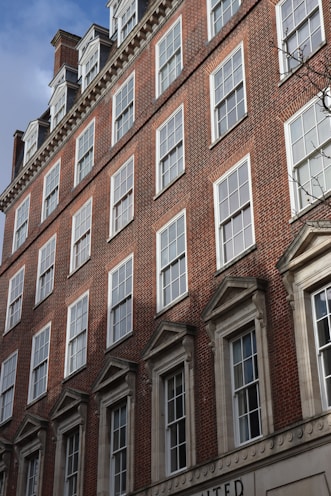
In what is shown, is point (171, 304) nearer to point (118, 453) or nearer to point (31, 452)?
point (118, 453)

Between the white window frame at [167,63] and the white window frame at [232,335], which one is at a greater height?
the white window frame at [167,63]

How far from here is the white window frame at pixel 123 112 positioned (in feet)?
100

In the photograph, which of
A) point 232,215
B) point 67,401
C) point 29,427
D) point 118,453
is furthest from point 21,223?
point 232,215

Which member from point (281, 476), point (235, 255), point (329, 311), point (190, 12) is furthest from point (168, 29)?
point (281, 476)

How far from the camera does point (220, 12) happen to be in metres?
26.4

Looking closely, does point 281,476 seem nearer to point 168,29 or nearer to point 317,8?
point 317,8

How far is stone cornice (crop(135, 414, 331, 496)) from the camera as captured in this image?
16672 mm

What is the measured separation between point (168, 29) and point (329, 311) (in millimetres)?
15290

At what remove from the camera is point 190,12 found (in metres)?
28.1

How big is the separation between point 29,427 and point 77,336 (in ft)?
12.5

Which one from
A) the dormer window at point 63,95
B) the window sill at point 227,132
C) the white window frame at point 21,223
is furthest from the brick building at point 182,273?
the dormer window at point 63,95

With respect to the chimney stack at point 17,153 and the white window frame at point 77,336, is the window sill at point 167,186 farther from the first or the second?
the chimney stack at point 17,153

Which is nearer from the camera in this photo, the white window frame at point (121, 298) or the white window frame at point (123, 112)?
the white window frame at point (121, 298)

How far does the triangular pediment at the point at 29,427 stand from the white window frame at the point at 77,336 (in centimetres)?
184
